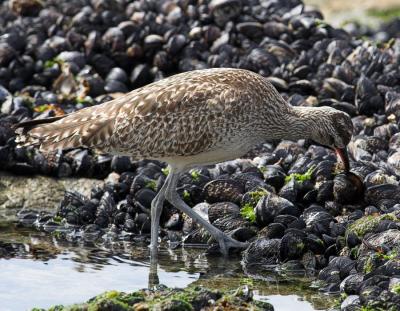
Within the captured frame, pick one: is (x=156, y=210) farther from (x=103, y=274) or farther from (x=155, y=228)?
(x=103, y=274)

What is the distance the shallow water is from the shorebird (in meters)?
0.36

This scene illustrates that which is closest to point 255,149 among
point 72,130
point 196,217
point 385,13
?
point 196,217

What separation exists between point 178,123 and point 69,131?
115 centimetres

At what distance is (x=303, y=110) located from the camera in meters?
11.1

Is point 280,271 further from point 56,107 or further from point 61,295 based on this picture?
point 56,107

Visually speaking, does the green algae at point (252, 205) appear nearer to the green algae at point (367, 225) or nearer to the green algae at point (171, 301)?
the green algae at point (367, 225)

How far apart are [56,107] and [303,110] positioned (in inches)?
167

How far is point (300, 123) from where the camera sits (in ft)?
36.0

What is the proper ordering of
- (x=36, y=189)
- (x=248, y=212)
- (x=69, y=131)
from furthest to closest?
(x=36, y=189)
(x=248, y=212)
(x=69, y=131)

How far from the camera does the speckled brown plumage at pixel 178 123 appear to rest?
33.6 feet

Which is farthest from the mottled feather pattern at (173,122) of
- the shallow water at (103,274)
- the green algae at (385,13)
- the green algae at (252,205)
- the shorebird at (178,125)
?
the green algae at (385,13)

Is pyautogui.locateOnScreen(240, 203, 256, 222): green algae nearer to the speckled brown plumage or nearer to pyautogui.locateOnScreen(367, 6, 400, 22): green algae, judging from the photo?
the speckled brown plumage

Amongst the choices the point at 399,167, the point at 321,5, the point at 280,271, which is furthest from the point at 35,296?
the point at 321,5

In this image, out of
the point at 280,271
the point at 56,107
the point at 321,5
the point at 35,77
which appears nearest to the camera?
the point at 280,271
